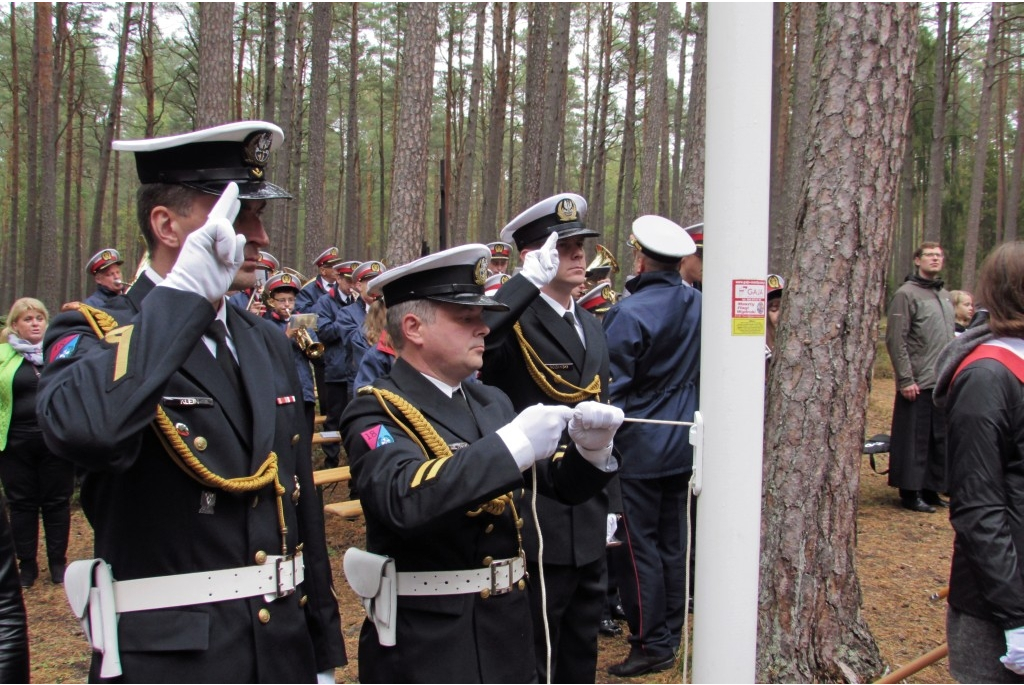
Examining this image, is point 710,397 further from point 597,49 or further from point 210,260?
point 597,49

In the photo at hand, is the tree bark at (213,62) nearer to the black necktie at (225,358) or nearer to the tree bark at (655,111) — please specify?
the black necktie at (225,358)

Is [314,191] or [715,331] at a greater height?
[314,191]

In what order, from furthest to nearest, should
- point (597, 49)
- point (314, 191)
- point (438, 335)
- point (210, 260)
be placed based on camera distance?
1. point (597, 49)
2. point (314, 191)
3. point (438, 335)
4. point (210, 260)

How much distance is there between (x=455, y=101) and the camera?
33750mm

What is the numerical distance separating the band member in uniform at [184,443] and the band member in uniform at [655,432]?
9.14ft

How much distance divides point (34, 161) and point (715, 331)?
21.1 meters

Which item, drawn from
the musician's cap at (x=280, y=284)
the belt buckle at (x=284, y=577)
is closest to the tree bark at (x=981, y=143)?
the musician's cap at (x=280, y=284)

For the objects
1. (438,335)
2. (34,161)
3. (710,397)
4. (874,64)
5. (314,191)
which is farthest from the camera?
(34,161)

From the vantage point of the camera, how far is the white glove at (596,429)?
2244mm

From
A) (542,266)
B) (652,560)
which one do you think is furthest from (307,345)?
(542,266)

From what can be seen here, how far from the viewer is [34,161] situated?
19.0 meters

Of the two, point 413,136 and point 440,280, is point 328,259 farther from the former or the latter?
point 440,280

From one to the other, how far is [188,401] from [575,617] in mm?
2162

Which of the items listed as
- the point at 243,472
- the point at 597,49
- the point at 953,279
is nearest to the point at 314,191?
the point at 243,472
